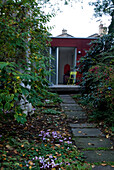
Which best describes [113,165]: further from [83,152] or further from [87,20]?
[87,20]

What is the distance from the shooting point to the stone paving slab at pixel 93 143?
2268mm

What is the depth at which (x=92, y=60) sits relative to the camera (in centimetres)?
514

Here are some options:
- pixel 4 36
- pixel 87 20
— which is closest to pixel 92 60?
pixel 4 36

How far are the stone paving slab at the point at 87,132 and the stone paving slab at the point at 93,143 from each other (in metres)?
0.14

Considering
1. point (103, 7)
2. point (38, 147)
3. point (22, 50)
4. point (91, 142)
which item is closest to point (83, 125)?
point (91, 142)

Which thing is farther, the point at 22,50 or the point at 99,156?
the point at 22,50

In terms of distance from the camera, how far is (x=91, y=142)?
2406 mm

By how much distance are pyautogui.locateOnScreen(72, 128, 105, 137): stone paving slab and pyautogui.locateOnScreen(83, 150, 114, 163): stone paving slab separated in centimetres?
55

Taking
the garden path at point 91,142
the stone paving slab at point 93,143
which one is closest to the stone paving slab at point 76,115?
the garden path at point 91,142

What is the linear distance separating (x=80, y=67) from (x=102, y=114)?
243cm

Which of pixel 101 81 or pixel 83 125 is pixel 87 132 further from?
pixel 101 81

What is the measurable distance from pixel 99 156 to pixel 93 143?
38cm

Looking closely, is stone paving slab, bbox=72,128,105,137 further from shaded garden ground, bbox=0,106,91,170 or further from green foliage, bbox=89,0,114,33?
green foliage, bbox=89,0,114,33

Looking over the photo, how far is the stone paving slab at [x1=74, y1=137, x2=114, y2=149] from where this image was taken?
7.44 ft
